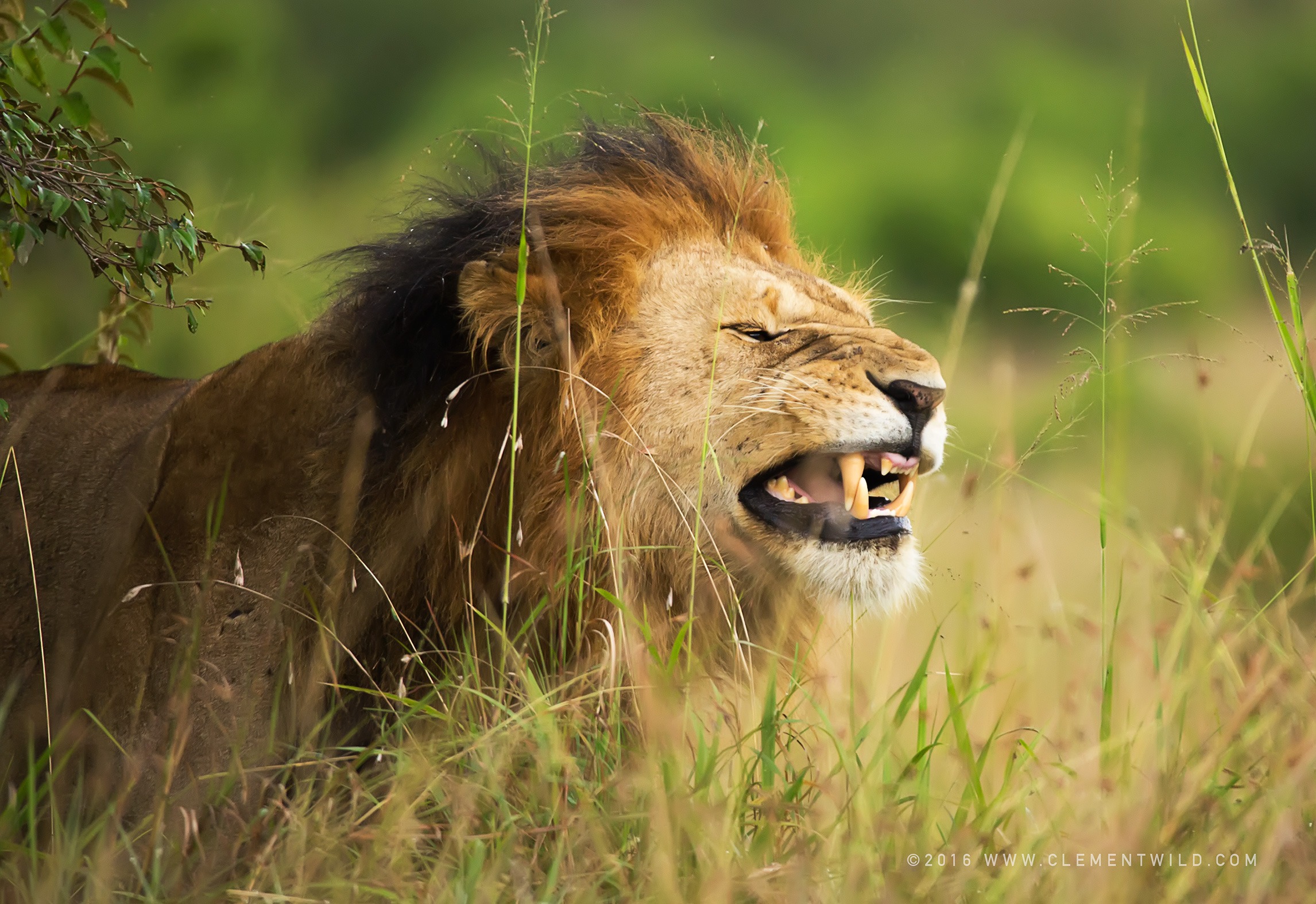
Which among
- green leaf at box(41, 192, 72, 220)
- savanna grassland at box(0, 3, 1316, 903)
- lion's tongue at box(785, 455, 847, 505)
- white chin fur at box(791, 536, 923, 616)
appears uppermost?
green leaf at box(41, 192, 72, 220)

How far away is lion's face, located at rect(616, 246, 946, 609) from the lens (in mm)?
2865

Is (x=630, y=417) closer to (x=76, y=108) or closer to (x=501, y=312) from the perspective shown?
(x=501, y=312)

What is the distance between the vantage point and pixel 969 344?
1139 centimetres

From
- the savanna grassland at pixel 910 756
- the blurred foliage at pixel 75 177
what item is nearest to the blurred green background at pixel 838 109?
the blurred foliage at pixel 75 177

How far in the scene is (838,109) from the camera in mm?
17062

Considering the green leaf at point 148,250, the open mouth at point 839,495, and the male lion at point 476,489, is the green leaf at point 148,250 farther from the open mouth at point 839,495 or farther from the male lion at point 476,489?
the open mouth at point 839,495

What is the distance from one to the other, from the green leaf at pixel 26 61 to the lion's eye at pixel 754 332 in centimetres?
158

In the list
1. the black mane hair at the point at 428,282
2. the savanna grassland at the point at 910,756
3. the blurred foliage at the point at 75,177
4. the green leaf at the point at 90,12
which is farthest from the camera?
the black mane hair at the point at 428,282

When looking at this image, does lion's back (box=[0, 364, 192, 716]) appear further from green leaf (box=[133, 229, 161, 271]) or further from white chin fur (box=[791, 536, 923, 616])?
white chin fur (box=[791, 536, 923, 616])

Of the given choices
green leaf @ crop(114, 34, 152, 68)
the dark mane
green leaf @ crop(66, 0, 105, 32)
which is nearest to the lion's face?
the dark mane

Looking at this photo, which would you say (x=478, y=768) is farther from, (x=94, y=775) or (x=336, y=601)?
(x=94, y=775)

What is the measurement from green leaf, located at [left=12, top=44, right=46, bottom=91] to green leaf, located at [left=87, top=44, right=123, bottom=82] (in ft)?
0.38

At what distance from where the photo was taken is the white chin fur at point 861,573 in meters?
2.88

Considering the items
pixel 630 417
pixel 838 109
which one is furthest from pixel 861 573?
pixel 838 109
